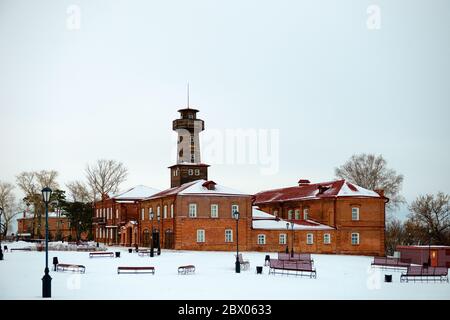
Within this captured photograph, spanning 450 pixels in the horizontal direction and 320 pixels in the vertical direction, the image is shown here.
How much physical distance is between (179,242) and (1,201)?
44057 mm

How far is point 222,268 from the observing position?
1448 inches

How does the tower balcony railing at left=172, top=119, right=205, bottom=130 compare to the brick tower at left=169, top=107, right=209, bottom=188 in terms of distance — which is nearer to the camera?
the brick tower at left=169, top=107, right=209, bottom=188

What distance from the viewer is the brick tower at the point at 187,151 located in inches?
2785

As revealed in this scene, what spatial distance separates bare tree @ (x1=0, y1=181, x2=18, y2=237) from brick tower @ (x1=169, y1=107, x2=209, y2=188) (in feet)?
110

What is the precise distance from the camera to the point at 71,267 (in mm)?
33188

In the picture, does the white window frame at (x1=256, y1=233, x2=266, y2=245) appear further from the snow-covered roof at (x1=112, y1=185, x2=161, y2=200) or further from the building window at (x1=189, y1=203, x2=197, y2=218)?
the snow-covered roof at (x1=112, y1=185, x2=161, y2=200)

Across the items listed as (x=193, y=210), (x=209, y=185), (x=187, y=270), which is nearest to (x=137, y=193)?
(x=209, y=185)

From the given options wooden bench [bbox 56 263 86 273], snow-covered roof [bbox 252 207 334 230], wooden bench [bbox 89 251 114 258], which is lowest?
wooden bench [bbox 89 251 114 258]

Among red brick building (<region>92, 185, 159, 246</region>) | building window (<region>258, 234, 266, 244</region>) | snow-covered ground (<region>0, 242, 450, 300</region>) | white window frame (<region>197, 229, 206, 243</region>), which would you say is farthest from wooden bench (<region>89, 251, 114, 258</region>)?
red brick building (<region>92, 185, 159, 246</region>)

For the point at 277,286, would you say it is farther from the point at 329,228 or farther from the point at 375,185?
the point at 375,185

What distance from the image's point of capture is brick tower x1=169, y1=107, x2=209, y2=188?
7075 centimetres

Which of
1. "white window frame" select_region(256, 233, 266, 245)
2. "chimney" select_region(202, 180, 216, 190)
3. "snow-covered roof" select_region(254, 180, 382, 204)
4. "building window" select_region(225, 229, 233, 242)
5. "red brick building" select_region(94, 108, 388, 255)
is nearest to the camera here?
"red brick building" select_region(94, 108, 388, 255)
